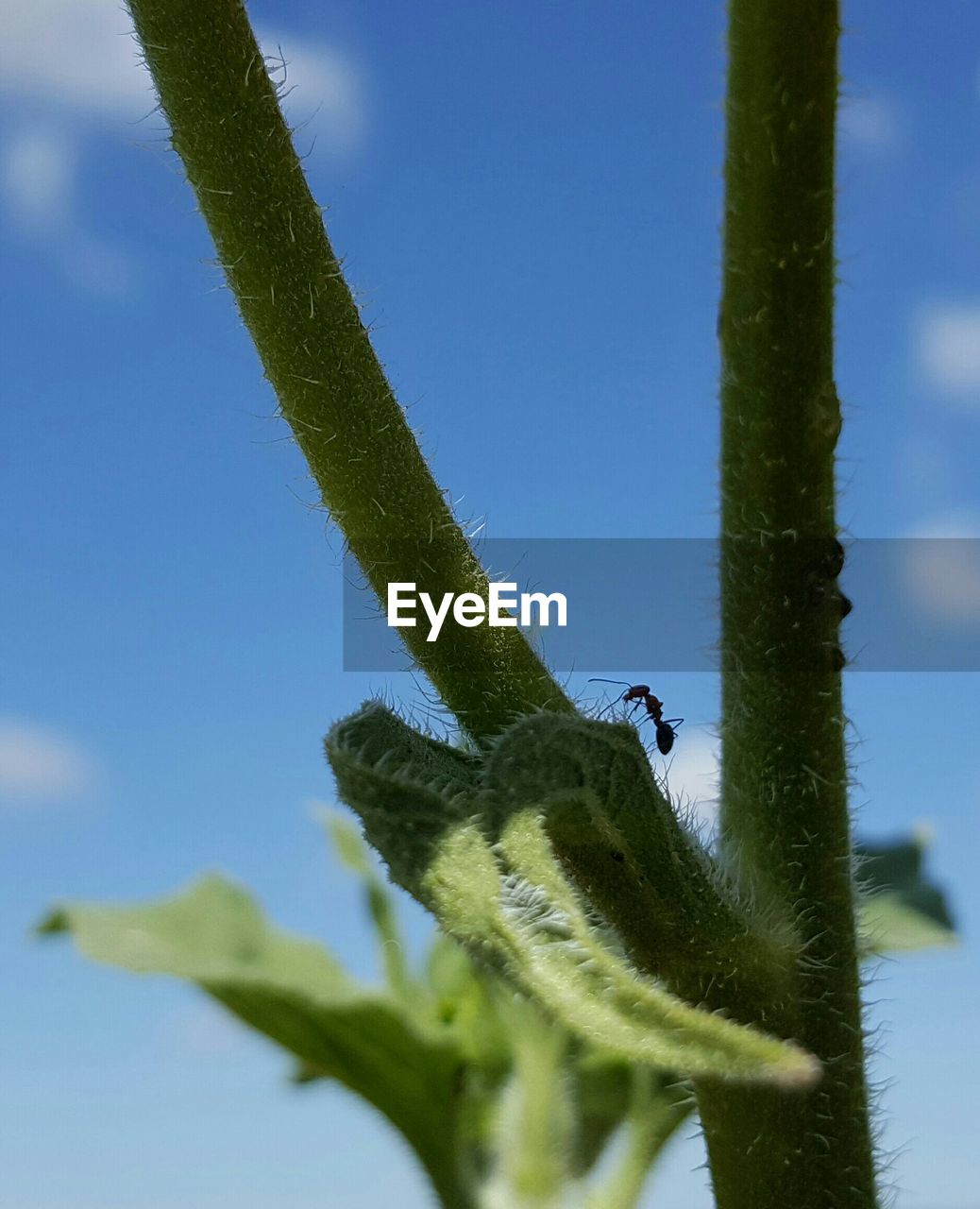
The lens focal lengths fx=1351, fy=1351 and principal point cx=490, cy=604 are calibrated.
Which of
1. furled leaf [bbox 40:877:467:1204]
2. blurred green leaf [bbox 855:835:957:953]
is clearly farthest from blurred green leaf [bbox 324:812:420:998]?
blurred green leaf [bbox 855:835:957:953]

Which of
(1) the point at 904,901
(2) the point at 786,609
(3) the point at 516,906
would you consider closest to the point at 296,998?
(3) the point at 516,906

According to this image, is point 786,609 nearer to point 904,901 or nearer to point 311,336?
point 311,336

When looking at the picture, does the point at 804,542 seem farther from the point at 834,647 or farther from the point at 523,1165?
the point at 523,1165

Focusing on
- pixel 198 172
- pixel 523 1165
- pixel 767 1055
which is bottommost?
pixel 523 1165

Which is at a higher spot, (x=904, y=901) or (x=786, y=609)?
(x=786, y=609)

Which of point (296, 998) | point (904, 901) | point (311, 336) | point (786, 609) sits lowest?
point (296, 998)

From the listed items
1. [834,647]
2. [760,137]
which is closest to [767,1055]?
[834,647]

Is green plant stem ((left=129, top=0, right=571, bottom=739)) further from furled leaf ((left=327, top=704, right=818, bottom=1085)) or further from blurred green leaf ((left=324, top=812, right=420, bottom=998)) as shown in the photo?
blurred green leaf ((left=324, top=812, right=420, bottom=998))
